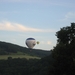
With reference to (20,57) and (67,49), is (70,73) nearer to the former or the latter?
(67,49)

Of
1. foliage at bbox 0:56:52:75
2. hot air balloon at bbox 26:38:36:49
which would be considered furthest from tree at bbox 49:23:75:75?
foliage at bbox 0:56:52:75

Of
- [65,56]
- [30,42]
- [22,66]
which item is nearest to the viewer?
[65,56]

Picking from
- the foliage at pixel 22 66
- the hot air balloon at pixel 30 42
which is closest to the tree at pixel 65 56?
the hot air balloon at pixel 30 42

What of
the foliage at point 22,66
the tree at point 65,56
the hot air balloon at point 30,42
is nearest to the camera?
the tree at point 65,56

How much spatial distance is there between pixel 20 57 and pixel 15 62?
5516 mm

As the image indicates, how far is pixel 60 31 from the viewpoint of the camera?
33.1 meters

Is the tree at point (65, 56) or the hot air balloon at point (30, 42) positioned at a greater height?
A: the hot air balloon at point (30, 42)

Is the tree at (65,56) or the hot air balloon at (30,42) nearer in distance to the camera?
Result: the tree at (65,56)

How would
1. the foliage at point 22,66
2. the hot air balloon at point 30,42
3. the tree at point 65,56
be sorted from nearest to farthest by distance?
the tree at point 65,56 → the hot air balloon at point 30,42 → the foliage at point 22,66

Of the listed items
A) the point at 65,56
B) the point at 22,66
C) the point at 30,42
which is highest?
the point at 30,42

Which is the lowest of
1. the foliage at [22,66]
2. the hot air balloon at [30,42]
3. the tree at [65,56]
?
the foliage at [22,66]

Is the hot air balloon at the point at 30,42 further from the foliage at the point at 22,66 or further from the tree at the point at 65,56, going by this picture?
the foliage at the point at 22,66

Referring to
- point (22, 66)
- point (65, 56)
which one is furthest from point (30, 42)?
point (22, 66)

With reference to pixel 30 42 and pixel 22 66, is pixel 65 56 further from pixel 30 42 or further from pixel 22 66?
pixel 22 66
